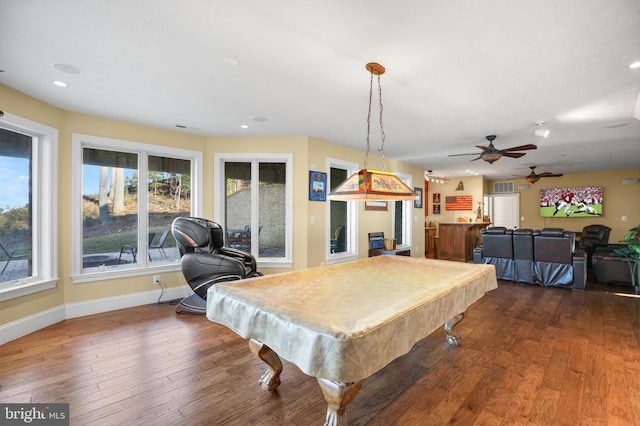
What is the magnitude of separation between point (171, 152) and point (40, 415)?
3.43 m

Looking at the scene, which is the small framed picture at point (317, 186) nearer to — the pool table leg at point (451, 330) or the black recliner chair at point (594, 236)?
the pool table leg at point (451, 330)

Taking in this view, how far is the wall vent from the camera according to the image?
1012cm

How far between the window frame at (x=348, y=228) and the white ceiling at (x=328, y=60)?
1252 millimetres

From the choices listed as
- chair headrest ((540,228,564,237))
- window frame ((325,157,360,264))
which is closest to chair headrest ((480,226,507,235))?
chair headrest ((540,228,564,237))

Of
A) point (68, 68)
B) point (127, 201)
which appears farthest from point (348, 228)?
point (68, 68)

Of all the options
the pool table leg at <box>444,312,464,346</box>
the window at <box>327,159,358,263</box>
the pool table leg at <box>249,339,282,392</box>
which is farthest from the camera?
the window at <box>327,159,358,263</box>

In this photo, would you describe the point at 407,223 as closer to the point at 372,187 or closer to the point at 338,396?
the point at 372,187

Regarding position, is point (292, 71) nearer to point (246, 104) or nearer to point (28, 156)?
point (246, 104)

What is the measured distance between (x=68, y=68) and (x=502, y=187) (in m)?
11.5

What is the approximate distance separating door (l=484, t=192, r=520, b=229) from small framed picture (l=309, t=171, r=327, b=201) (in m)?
7.50

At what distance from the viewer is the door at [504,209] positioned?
32.8ft

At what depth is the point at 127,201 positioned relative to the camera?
13.8ft

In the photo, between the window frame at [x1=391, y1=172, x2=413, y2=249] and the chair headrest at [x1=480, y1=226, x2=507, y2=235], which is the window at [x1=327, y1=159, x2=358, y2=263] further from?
the chair headrest at [x1=480, y1=226, x2=507, y2=235]

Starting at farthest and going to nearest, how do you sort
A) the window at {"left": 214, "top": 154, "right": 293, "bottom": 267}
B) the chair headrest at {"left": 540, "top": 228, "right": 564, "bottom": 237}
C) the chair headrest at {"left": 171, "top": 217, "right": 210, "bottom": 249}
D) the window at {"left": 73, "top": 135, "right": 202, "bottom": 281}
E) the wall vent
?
1. the wall vent
2. the chair headrest at {"left": 540, "top": 228, "right": 564, "bottom": 237}
3. the window at {"left": 214, "top": 154, "right": 293, "bottom": 267}
4. the window at {"left": 73, "top": 135, "right": 202, "bottom": 281}
5. the chair headrest at {"left": 171, "top": 217, "right": 210, "bottom": 249}
